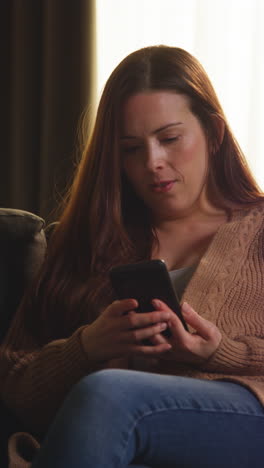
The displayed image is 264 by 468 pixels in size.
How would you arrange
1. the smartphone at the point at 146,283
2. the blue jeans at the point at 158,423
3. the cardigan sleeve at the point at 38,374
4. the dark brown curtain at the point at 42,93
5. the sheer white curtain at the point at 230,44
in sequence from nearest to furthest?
the blue jeans at the point at 158,423, the smartphone at the point at 146,283, the cardigan sleeve at the point at 38,374, the sheer white curtain at the point at 230,44, the dark brown curtain at the point at 42,93

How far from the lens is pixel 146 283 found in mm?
1179

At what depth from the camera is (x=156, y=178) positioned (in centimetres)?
149

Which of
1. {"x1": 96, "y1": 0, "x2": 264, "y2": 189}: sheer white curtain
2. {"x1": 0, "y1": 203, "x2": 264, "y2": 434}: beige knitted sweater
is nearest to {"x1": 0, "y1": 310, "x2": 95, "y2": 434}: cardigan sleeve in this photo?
{"x1": 0, "y1": 203, "x2": 264, "y2": 434}: beige knitted sweater

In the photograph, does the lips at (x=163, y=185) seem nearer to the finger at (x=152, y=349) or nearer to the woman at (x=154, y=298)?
the woman at (x=154, y=298)

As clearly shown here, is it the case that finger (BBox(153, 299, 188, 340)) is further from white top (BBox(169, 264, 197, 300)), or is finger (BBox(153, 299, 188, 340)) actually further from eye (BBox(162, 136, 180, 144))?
eye (BBox(162, 136, 180, 144))

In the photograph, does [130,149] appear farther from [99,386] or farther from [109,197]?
[99,386]

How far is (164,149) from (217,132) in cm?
15

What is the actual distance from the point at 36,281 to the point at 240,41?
3.19 feet

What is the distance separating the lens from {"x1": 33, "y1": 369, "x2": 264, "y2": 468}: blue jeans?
1.00 meters

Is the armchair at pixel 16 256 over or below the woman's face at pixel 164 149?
below

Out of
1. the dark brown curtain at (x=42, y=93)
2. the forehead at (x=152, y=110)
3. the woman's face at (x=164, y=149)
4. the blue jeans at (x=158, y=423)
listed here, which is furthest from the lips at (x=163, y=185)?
the dark brown curtain at (x=42, y=93)

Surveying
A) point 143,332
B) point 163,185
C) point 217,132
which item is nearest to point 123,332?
point 143,332

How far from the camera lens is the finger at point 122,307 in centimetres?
119

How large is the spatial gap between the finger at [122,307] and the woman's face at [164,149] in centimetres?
36
